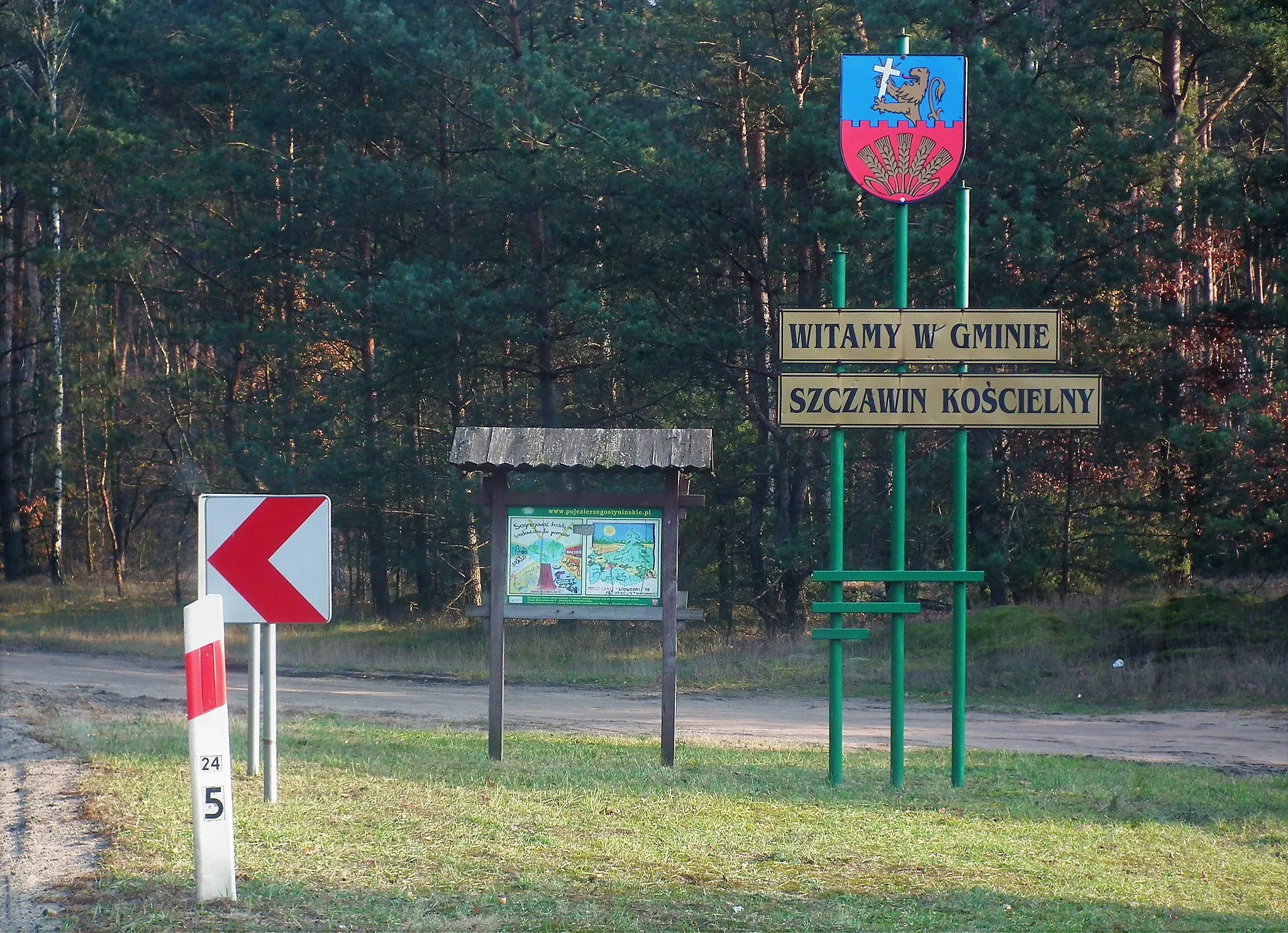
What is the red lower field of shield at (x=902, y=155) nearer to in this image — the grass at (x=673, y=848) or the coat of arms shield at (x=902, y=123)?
the coat of arms shield at (x=902, y=123)

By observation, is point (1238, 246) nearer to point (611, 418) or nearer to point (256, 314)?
point (611, 418)

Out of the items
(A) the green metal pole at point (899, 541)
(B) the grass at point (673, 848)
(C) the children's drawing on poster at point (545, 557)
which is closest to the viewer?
(B) the grass at point (673, 848)

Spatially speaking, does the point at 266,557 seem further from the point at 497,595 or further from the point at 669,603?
the point at 669,603

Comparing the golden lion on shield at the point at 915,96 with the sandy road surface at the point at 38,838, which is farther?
the golden lion on shield at the point at 915,96

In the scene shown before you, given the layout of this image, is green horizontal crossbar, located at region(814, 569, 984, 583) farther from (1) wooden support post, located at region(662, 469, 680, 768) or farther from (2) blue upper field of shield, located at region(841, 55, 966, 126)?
(2) blue upper field of shield, located at region(841, 55, 966, 126)

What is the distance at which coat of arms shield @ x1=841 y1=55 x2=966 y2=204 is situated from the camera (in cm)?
1007

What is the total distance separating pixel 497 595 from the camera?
1022cm

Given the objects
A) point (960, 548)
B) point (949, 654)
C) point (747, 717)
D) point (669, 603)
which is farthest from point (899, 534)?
point (949, 654)

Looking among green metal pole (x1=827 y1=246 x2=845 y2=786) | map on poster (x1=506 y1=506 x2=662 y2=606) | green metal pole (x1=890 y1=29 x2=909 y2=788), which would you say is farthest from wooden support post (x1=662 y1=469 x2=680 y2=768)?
green metal pole (x1=890 y1=29 x2=909 y2=788)

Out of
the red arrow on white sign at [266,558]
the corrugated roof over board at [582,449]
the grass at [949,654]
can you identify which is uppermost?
the corrugated roof over board at [582,449]

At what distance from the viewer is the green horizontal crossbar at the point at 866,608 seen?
9.72 m

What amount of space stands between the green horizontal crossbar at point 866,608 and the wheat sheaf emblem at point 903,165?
10.9ft

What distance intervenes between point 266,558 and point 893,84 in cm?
622

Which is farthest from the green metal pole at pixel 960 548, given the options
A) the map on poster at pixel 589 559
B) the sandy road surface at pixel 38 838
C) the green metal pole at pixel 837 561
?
the sandy road surface at pixel 38 838
